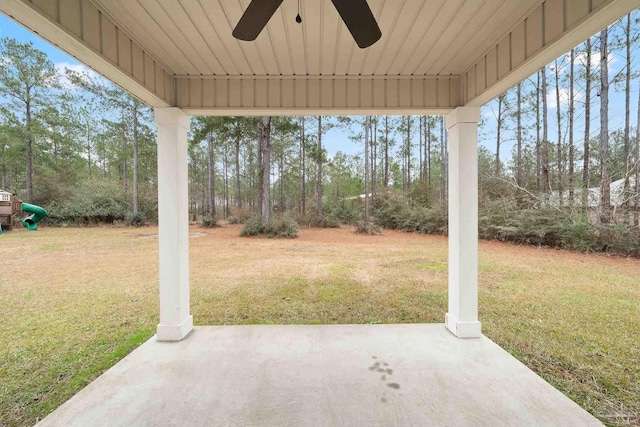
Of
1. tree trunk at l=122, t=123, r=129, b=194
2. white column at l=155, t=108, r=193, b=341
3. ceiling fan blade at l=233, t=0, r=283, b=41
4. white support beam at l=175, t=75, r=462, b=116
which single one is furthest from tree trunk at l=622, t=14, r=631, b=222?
tree trunk at l=122, t=123, r=129, b=194

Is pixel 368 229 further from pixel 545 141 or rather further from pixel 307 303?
pixel 307 303

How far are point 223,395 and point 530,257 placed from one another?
20.9 ft

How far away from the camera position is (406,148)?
15383mm

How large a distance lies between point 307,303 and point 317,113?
233cm

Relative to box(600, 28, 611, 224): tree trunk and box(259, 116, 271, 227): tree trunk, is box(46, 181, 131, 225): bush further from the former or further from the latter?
box(600, 28, 611, 224): tree trunk

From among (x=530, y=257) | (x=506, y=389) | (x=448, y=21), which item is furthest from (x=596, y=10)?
(x=530, y=257)

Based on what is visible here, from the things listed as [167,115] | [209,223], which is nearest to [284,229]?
[209,223]

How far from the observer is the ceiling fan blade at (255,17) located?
3.37 ft

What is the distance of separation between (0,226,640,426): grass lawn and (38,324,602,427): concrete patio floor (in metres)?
0.31

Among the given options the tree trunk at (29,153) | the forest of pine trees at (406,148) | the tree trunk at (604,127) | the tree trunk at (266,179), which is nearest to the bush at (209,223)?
the forest of pine trees at (406,148)

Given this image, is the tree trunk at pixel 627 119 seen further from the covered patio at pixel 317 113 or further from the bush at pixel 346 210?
the bush at pixel 346 210

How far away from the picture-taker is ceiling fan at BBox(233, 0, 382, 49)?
3.34ft

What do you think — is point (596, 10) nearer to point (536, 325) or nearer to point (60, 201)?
point (536, 325)

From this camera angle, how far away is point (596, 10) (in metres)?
1.24
